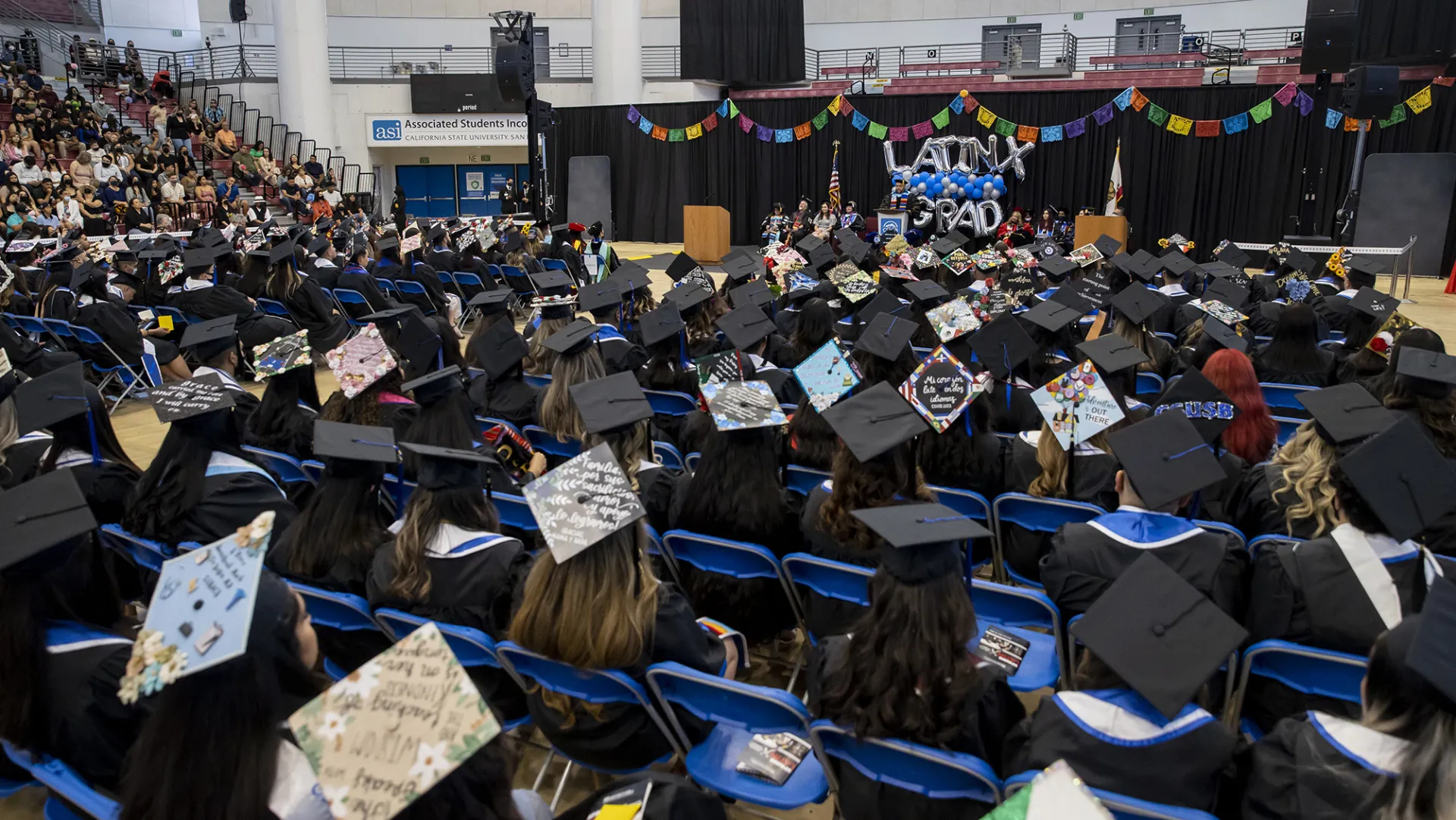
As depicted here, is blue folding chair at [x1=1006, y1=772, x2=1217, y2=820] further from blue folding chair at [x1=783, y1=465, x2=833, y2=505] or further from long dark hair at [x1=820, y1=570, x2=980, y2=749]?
blue folding chair at [x1=783, y1=465, x2=833, y2=505]

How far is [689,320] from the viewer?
6.84 meters

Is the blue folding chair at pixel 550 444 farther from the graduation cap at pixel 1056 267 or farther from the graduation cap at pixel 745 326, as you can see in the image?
the graduation cap at pixel 1056 267

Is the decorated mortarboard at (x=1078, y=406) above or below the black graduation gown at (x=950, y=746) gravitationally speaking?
above

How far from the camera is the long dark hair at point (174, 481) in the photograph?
11.1 feet

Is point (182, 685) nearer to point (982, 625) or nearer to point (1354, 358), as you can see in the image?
point (982, 625)

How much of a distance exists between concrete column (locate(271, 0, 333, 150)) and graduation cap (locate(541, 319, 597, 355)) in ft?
64.2

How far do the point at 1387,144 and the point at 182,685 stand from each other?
18.2 m

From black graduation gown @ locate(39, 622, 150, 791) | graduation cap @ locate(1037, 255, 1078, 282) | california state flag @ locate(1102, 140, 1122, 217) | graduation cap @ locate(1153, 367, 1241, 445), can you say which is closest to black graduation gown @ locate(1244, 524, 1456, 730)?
graduation cap @ locate(1153, 367, 1241, 445)

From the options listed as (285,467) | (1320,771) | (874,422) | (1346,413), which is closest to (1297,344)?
(1346,413)

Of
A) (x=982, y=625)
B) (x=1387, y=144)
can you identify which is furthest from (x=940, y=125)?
(x=982, y=625)

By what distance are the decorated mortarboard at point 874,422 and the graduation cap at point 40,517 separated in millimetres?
2133

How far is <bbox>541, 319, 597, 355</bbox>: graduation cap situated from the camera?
4812 millimetres

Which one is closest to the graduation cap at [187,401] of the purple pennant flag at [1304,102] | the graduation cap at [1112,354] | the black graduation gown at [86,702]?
the black graduation gown at [86,702]

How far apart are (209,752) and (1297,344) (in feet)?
19.8
